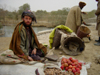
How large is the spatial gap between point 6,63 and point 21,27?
34.6 inches

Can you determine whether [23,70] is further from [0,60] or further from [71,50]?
[71,50]

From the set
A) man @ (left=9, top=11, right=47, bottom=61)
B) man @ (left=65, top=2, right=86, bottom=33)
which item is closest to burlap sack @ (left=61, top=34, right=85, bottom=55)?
man @ (left=9, top=11, right=47, bottom=61)

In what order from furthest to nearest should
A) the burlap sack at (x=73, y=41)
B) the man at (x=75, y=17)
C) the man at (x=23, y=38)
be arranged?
the man at (x=75, y=17) → the burlap sack at (x=73, y=41) → the man at (x=23, y=38)

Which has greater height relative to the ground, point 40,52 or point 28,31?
point 28,31

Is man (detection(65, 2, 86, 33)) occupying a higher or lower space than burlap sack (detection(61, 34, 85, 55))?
higher

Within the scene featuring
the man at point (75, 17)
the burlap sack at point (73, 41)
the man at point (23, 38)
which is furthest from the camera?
the man at point (75, 17)

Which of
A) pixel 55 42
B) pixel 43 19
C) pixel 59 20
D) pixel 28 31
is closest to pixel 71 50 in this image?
pixel 55 42

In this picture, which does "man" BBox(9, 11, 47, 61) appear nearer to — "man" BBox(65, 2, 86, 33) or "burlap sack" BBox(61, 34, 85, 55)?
"burlap sack" BBox(61, 34, 85, 55)

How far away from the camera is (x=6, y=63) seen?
1859 millimetres

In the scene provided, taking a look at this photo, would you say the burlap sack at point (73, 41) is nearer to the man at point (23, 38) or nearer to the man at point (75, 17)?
the man at point (23, 38)

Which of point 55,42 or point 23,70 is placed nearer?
point 23,70

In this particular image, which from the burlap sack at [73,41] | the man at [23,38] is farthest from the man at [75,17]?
the man at [23,38]

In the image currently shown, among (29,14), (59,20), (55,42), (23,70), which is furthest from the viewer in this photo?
(59,20)

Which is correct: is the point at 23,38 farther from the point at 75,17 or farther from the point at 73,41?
A: the point at 75,17
